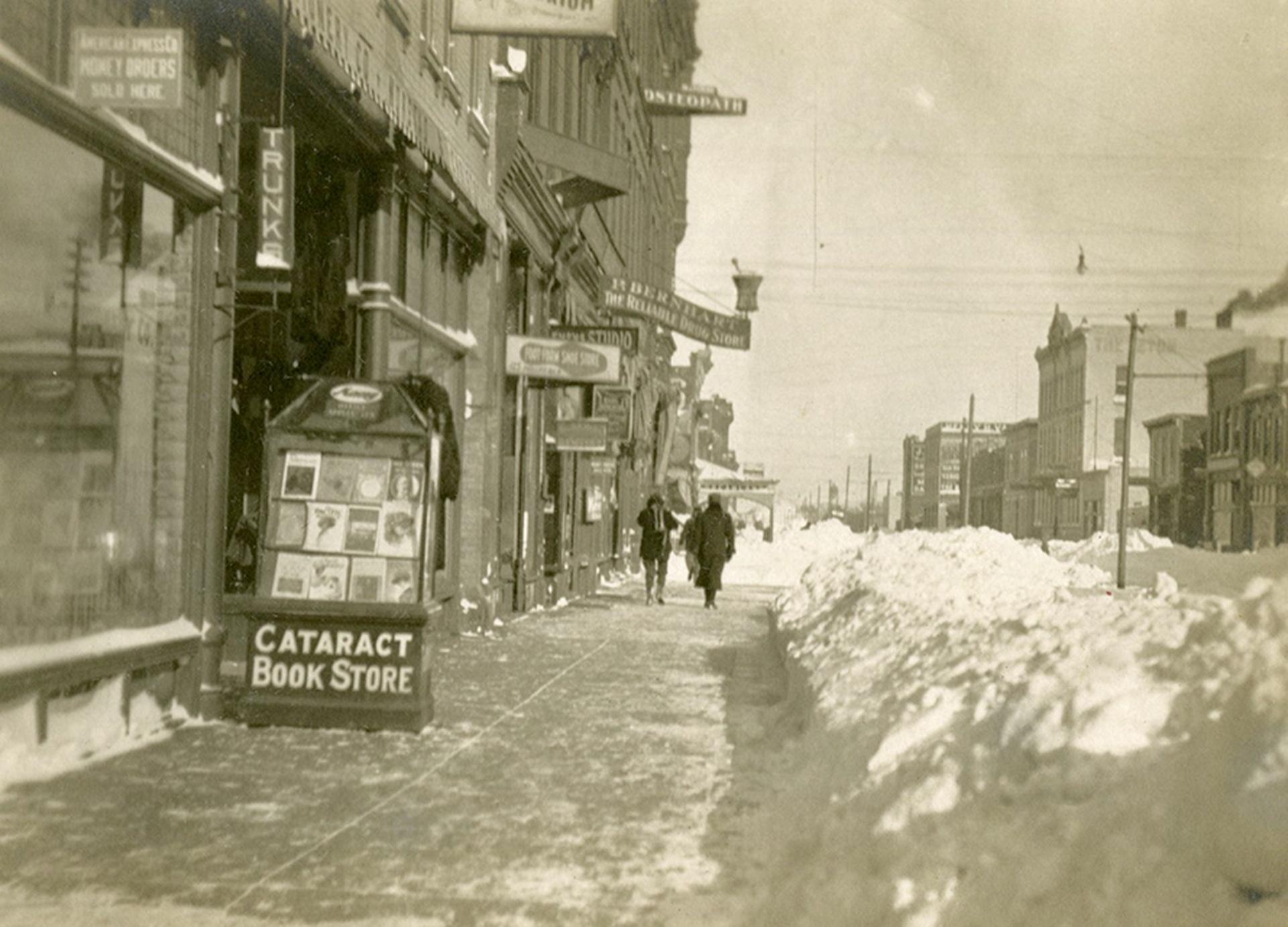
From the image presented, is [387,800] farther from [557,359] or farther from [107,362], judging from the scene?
[557,359]

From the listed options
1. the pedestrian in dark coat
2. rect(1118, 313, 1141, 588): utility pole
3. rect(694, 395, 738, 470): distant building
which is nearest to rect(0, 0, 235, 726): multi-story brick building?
the pedestrian in dark coat

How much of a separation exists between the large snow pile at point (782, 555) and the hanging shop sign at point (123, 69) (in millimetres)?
21549

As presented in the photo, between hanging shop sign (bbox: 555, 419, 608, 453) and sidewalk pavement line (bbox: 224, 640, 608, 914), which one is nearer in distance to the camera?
sidewalk pavement line (bbox: 224, 640, 608, 914)

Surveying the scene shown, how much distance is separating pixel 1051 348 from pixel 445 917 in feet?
253

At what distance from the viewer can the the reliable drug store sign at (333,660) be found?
9555 millimetres

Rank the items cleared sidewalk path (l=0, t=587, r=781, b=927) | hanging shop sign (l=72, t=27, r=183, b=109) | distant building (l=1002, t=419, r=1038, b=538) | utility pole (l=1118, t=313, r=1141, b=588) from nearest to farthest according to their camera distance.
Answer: cleared sidewalk path (l=0, t=587, r=781, b=927), hanging shop sign (l=72, t=27, r=183, b=109), utility pole (l=1118, t=313, r=1141, b=588), distant building (l=1002, t=419, r=1038, b=538)

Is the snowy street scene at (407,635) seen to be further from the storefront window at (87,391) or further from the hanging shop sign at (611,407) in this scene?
the hanging shop sign at (611,407)

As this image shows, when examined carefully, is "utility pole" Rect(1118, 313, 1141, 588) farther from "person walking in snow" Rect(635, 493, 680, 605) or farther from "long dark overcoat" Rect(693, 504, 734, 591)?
"person walking in snow" Rect(635, 493, 680, 605)

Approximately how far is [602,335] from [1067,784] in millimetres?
21709

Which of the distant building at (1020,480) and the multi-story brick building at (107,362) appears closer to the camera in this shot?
the multi-story brick building at (107,362)

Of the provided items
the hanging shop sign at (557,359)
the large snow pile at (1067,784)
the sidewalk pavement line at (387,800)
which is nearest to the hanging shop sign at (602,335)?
the hanging shop sign at (557,359)

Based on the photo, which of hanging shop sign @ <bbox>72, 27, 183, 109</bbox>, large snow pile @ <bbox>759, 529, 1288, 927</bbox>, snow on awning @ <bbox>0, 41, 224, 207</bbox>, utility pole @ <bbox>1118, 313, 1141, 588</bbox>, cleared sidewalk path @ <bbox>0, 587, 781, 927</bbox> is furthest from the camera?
utility pole @ <bbox>1118, 313, 1141, 588</bbox>

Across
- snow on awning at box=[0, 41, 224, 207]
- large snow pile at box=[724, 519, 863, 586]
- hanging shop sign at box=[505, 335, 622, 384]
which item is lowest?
large snow pile at box=[724, 519, 863, 586]

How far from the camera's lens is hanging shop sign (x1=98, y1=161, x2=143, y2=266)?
8.80m
